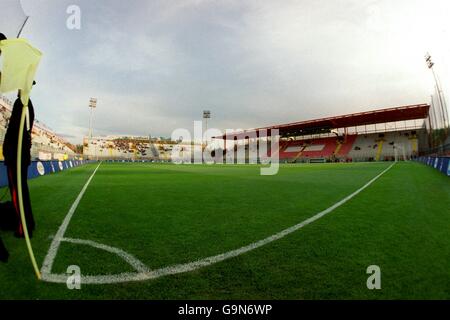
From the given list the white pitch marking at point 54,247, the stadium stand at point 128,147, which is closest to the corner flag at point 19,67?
the white pitch marking at point 54,247

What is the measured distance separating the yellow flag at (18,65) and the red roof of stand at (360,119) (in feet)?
174

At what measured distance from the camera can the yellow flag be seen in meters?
2.69

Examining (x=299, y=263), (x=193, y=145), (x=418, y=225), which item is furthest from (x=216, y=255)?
(x=193, y=145)

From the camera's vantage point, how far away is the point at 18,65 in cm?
277

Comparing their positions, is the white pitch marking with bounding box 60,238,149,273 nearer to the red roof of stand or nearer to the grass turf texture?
the grass turf texture

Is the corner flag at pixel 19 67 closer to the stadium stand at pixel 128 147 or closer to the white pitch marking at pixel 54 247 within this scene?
the white pitch marking at pixel 54 247

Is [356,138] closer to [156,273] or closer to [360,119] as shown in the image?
[360,119]

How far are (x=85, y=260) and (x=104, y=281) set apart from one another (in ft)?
2.08

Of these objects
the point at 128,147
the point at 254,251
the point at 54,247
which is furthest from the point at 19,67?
the point at 128,147

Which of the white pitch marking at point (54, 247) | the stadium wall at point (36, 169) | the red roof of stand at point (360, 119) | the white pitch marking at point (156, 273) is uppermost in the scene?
the red roof of stand at point (360, 119)

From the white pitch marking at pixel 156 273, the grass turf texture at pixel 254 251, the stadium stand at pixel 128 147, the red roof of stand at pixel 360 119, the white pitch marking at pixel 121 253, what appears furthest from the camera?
the stadium stand at pixel 128 147

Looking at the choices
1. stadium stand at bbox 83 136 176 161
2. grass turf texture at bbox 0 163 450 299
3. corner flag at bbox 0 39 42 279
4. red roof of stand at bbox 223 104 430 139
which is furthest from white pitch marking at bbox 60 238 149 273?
stadium stand at bbox 83 136 176 161

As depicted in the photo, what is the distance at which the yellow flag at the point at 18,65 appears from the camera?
2.69m

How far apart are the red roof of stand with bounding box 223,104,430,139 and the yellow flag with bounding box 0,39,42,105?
52916 mm
